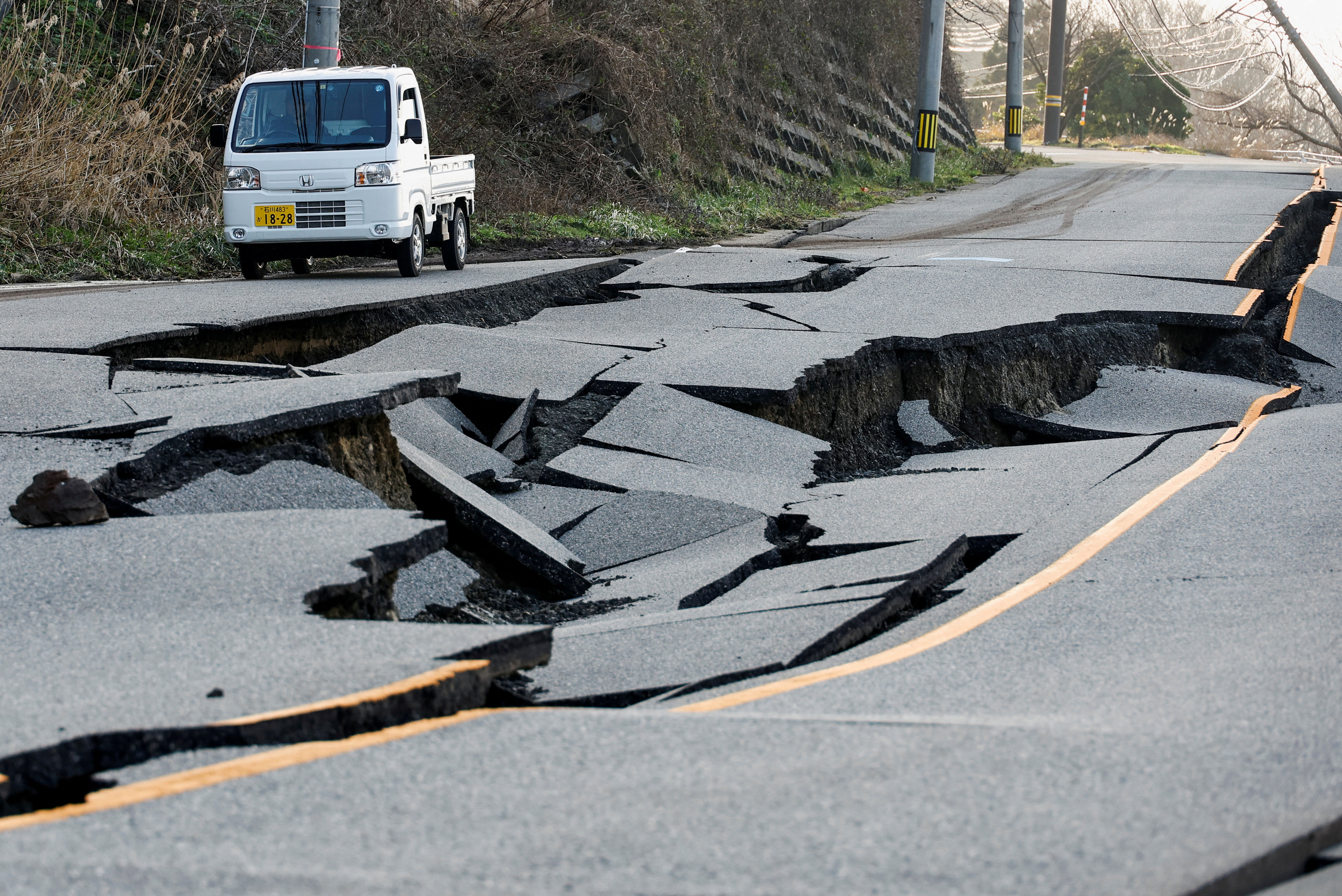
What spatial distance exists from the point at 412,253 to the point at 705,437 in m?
5.72

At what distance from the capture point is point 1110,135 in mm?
62625

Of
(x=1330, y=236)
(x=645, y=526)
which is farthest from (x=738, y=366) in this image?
(x=1330, y=236)

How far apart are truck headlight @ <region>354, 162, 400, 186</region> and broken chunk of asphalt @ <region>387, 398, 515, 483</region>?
16.9 feet

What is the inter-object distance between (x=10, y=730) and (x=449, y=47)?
58.9ft

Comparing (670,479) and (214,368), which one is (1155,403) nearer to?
(670,479)

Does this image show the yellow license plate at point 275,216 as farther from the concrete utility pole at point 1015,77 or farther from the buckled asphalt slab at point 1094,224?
the concrete utility pole at point 1015,77

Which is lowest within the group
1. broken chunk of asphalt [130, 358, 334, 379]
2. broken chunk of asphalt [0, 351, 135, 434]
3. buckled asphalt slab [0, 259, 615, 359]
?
broken chunk of asphalt [0, 351, 135, 434]

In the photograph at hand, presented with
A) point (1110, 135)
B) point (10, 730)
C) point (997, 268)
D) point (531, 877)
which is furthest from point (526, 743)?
point (1110, 135)

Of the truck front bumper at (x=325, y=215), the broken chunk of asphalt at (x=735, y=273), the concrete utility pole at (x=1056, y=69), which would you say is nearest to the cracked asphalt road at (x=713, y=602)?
the broken chunk of asphalt at (x=735, y=273)

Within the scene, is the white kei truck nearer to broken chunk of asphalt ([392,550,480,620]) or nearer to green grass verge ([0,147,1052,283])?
green grass verge ([0,147,1052,283])

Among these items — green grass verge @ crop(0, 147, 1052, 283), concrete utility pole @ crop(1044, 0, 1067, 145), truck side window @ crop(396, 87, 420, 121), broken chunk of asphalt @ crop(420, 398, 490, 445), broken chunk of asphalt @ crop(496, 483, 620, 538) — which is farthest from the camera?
concrete utility pole @ crop(1044, 0, 1067, 145)

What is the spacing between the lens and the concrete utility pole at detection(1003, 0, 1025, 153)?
1390 inches

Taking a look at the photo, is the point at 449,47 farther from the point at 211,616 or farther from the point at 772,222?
the point at 211,616

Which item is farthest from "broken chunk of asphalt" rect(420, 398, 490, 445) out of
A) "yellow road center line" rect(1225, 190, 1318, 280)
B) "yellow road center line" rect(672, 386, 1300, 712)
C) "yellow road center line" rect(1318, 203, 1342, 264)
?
"yellow road center line" rect(1318, 203, 1342, 264)
